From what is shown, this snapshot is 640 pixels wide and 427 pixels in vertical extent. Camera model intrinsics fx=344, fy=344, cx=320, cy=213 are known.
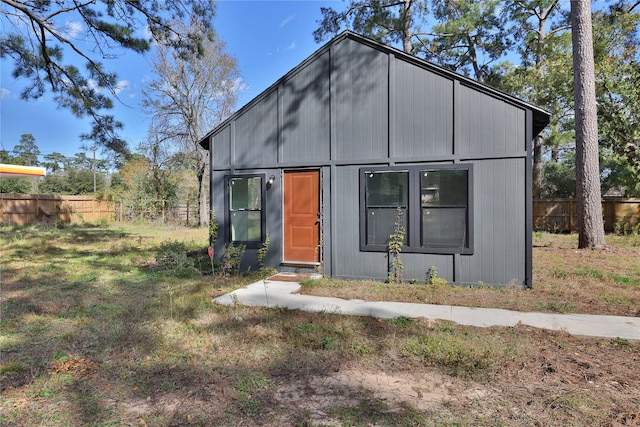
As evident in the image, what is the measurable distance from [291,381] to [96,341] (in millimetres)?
2273

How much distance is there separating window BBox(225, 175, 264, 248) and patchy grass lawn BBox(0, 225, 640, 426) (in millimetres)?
1885

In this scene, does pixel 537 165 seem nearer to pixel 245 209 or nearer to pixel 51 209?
pixel 245 209

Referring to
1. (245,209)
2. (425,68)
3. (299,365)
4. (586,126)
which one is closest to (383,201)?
(425,68)

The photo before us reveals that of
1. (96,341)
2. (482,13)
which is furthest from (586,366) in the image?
(482,13)

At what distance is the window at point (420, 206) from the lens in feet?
19.0

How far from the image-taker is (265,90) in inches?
275

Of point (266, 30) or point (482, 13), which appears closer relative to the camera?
point (266, 30)

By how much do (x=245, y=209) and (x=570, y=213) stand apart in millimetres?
15549

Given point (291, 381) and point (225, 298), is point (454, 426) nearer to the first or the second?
point (291, 381)

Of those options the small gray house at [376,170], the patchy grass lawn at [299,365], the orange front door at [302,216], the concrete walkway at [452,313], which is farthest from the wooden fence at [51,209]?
the concrete walkway at [452,313]

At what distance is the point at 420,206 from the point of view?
19.5 ft

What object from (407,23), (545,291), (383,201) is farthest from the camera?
(407,23)

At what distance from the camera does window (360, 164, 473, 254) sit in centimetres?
580

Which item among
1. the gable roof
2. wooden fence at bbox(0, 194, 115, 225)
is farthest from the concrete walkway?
wooden fence at bbox(0, 194, 115, 225)
